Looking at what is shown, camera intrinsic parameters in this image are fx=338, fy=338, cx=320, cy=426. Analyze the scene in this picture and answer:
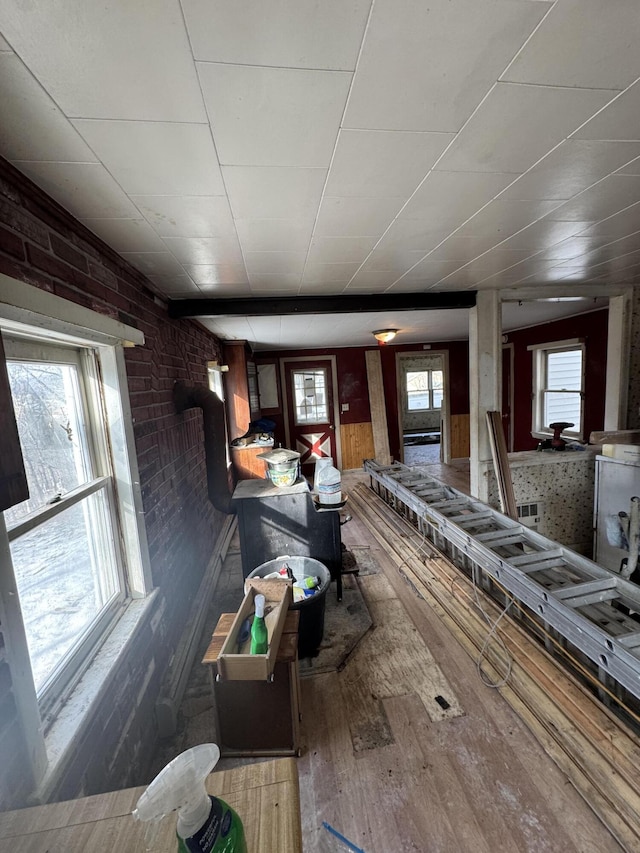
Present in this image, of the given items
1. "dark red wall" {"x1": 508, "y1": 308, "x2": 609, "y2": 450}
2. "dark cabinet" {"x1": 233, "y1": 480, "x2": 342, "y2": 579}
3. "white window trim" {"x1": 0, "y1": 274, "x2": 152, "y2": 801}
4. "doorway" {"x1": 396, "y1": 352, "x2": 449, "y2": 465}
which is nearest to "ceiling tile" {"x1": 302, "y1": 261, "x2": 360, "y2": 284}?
"white window trim" {"x1": 0, "y1": 274, "x2": 152, "y2": 801}

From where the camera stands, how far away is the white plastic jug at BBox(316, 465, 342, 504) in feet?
8.71

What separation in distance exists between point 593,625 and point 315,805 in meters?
1.38

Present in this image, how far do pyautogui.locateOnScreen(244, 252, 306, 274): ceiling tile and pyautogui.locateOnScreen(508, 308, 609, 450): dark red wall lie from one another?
4.38 meters

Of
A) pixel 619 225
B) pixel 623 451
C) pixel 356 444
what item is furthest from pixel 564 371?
pixel 619 225

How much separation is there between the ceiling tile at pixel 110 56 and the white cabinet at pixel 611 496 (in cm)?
399

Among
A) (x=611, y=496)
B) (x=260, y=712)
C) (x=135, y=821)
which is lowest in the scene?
(x=260, y=712)

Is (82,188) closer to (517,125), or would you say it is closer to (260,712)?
(517,125)

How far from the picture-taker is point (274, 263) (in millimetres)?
2113

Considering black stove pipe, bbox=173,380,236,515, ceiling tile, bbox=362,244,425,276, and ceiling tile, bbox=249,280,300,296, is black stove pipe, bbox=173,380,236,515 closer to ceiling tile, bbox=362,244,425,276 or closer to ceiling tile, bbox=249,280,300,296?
ceiling tile, bbox=249,280,300,296

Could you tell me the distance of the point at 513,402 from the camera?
6.03 meters

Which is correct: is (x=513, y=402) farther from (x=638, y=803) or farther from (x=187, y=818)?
(x=187, y=818)

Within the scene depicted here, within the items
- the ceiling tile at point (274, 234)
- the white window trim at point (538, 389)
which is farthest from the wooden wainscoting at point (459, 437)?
the ceiling tile at point (274, 234)

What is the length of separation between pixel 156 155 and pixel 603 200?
73.3 inches

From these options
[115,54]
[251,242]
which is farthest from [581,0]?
[251,242]
